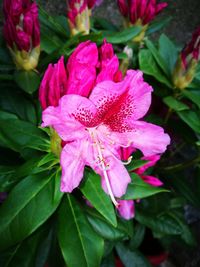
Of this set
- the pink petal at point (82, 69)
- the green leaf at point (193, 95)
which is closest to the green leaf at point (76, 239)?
the pink petal at point (82, 69)

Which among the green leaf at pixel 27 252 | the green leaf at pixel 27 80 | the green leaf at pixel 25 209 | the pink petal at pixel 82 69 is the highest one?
the pink petal at pixel 82 69

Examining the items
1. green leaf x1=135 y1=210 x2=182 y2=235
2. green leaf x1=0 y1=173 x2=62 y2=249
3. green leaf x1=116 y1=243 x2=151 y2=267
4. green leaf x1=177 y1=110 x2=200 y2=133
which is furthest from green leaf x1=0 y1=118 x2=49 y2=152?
green leaf x1=116 y1=243 x2=151 y2=267

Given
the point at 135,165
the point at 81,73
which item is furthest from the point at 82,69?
the point at 135,165

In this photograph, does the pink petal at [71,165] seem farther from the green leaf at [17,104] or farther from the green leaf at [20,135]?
the green leaf at [17,104]

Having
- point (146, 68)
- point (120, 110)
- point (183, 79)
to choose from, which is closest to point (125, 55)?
point (146, 68)

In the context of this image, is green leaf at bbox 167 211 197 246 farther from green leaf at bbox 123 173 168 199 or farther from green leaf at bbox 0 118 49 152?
green leaf at bbox 0 118 49 152

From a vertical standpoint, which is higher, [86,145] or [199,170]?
[86,145]

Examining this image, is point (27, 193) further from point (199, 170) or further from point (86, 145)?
point (199, 170)
